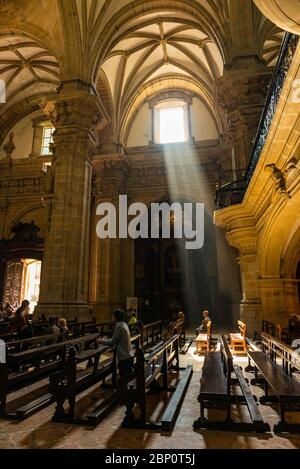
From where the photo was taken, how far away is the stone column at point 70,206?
9.99m

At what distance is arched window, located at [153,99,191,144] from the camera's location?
64.1 ft

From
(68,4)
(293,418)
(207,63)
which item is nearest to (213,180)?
(207,63)

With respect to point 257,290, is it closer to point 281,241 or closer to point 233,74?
point 281,241

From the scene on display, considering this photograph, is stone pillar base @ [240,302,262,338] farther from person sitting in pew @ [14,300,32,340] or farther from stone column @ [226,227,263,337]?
person sitting in pew @ [14,300,32,340]

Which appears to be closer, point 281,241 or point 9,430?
point 9,430

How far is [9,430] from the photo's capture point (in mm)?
3234

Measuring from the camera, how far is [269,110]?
7.01 metres

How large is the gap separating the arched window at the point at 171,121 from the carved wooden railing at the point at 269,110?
9.62m

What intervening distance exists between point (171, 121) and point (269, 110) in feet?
45.7

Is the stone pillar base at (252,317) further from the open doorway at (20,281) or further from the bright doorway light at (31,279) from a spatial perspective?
the bright doorway light at (31,279)

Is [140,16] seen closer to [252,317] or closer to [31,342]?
[252,317]

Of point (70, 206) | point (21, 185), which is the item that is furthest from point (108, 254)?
point (21, 185)

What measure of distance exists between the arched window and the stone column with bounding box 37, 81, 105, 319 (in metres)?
8.23

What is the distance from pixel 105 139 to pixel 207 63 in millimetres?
7364
